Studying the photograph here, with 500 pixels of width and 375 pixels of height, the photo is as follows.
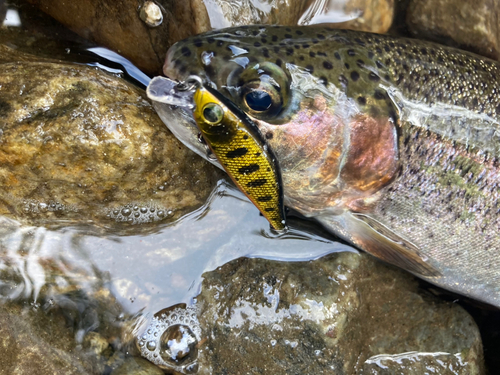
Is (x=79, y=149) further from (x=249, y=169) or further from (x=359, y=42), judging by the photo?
(x=359, y=42)

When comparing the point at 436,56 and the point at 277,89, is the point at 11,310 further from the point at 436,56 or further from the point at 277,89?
the point at 436,56

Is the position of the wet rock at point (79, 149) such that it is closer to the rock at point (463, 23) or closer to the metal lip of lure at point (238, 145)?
the metal lip of lure at point (238, 145)

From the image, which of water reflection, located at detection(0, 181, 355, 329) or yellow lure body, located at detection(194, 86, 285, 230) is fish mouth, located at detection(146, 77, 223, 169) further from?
water reflection, located at detection(0, 181, 355, 329)

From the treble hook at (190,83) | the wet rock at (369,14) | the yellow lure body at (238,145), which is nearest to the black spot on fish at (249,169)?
the yellow lure body at (238,145)

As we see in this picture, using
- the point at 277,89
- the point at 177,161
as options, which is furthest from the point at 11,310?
the point at 277,89

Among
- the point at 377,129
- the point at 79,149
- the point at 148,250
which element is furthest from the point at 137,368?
the point at 377,129

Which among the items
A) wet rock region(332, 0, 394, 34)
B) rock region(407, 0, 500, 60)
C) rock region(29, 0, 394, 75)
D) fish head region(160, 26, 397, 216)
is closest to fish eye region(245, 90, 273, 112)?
fish head region(160, 26, 397, 216)
